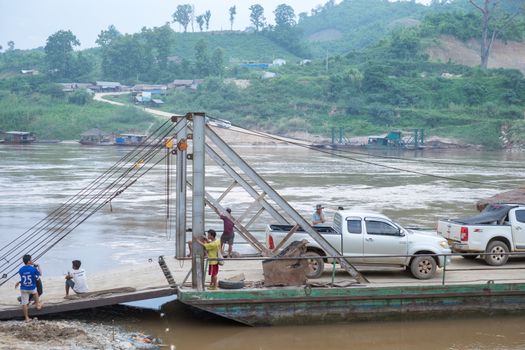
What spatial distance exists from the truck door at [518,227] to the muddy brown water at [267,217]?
2.22 metres

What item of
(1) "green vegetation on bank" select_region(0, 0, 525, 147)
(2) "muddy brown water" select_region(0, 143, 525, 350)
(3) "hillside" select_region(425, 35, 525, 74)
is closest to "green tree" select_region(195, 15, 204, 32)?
(1) "green vegetation on bank" select_region(0, 0, 525, 147)

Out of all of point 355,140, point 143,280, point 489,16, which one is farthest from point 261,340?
point 489,16

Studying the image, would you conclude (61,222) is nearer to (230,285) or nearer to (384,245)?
(230,285)

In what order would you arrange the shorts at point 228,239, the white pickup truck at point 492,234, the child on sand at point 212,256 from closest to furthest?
the child on sand at point 212,256 → the white pickup truck at point 492,234 → the shorts at point 228,239

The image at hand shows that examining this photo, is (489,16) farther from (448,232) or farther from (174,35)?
(448,232)

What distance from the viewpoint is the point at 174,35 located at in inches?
6668

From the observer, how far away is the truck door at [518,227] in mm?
16141

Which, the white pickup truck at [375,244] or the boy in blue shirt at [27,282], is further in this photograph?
the white pickup truck at [375,244]

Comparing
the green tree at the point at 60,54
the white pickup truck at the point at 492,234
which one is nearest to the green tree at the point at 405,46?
the green tree at the point at 60,54

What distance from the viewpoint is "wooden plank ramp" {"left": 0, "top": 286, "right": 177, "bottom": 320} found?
1305 centimetres

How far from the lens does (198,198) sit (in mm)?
13648

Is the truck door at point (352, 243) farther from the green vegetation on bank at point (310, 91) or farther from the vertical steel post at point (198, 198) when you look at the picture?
the green vegetation on bank at point (310, 91)

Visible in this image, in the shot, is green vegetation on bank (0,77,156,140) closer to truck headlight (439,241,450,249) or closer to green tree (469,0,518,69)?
green tree (469,0,518,69)

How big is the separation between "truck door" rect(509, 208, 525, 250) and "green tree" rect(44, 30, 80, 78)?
113804mm
